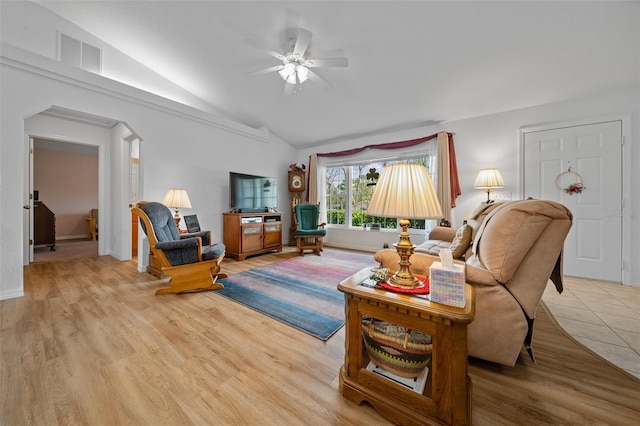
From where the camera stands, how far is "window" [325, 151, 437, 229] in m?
4.66

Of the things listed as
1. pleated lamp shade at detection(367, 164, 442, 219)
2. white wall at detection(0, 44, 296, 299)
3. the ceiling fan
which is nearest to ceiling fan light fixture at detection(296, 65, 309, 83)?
the ceiling fan

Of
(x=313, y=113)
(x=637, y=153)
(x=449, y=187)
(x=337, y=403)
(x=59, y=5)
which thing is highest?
(x=59, y=5)

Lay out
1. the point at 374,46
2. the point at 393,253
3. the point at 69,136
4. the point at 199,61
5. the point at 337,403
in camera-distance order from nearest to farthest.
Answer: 1. the point at 337,403
2. the point at 393,253
3. the point at 374,46
4. the point at 199,61
5. the point at 69,136

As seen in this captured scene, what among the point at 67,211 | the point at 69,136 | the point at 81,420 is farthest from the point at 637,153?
the point at 67,211

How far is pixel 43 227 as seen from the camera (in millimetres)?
4340

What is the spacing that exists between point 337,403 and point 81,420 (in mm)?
1108

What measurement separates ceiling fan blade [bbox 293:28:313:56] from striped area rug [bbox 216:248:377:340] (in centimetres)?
255

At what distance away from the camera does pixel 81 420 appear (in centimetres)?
98

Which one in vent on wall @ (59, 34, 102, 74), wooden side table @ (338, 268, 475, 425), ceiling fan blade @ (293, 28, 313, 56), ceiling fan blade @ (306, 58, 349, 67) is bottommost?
wooden side table @ (338, 268, 475, 425)

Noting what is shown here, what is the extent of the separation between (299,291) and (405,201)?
69.1 inches

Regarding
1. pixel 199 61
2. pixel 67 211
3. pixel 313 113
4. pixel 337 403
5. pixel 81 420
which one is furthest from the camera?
pixel 67 211

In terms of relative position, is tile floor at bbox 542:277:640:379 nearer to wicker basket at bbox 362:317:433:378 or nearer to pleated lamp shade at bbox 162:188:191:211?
wicker basket at bbox 362:317:433:378

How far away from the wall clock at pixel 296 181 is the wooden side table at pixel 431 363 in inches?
170

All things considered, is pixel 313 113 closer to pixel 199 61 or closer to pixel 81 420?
pixel 199 61
